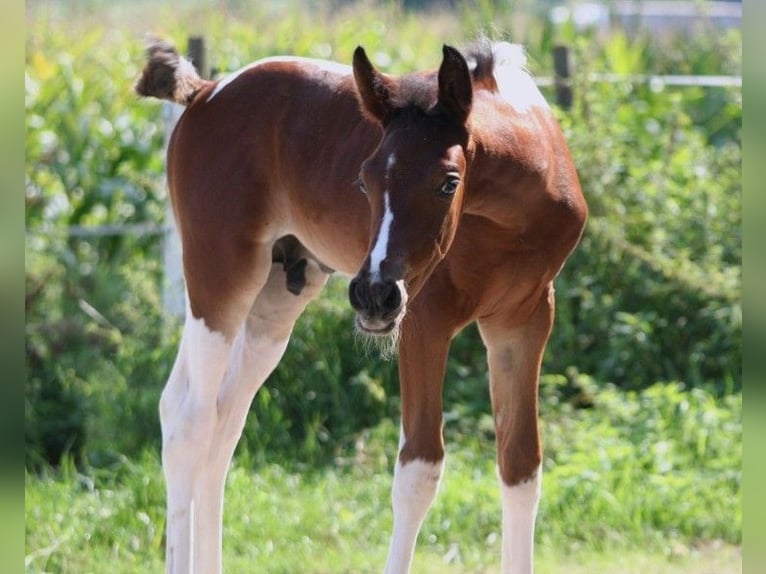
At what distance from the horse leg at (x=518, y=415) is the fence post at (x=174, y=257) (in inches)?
121

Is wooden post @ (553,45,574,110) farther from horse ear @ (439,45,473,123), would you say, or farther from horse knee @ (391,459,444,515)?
horse ear @ (439,45,473,123)

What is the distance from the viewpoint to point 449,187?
312 cm

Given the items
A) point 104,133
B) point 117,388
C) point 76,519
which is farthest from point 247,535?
point 104,133

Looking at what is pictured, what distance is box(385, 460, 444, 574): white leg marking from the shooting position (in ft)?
12.6

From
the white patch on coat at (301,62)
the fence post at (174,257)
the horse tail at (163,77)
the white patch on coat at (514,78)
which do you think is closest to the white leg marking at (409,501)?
the white patch on coat at (514,78)

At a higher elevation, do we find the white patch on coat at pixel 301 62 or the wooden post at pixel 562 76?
the wooden post at pixel 562 76

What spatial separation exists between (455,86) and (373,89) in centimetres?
22

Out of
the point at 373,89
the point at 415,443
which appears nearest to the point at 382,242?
the point at 373,89

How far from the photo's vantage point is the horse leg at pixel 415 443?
3793mm

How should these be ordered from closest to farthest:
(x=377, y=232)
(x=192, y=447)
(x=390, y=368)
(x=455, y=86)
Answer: (x=377, y=232)
(x=455, y=86)
(x=192, y=447)
(x=390, y=368)

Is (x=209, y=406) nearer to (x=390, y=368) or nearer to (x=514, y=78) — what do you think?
(x=514, y=78)

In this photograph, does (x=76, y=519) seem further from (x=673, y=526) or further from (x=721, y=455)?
(x=721, y=455)

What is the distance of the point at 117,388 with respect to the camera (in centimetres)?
657

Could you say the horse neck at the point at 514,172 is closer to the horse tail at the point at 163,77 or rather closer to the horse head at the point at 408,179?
the horse head at the point at 408,179
